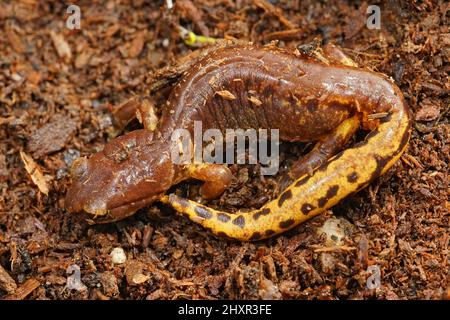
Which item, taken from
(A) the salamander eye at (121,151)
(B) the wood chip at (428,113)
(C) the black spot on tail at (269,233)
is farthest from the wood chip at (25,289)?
(B) the wood chip at (428,113)

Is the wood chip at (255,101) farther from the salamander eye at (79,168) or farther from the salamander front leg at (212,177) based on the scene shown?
the salamander eye at (79,168)

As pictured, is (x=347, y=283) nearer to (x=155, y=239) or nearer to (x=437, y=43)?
(x=155, y=239)

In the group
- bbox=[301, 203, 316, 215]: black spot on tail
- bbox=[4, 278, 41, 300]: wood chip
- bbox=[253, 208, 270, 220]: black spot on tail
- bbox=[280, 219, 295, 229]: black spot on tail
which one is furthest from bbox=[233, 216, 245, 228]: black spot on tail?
bbox=[4, 278, 41, 300]: wood chip

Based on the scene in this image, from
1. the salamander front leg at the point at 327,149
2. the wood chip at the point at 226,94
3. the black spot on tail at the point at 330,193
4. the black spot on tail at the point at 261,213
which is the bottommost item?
the black spot on tail at the point at 261,213

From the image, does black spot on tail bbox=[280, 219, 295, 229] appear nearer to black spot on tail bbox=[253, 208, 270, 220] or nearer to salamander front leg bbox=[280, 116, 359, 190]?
black spot on tail bbox=[253, 208, 270, 220]

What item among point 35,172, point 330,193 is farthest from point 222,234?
point 35,172

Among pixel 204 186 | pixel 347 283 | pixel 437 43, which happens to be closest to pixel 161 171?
pixel 204 186

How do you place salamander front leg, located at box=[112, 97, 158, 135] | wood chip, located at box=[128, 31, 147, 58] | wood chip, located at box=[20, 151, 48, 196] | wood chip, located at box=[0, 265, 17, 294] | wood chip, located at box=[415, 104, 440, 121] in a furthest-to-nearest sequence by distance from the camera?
wood chip, located at box=[128, 31, 147, 58] → salamander front leg, located at box=[112, 97, 158, 135] → wood chip, located at box=[20, 151, 48, 196] → wood chip, located at box=[415, 104, 440, 121] → wood chip, located at box=[0, 265, 17, 294]
